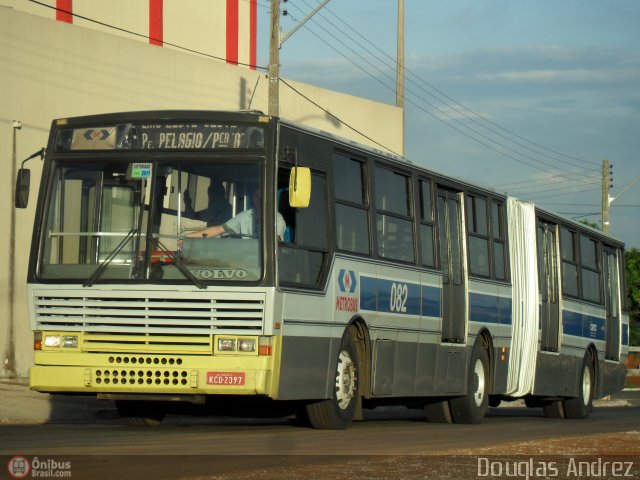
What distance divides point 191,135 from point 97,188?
42.5 inches

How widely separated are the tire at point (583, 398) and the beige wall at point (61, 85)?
10.7 m

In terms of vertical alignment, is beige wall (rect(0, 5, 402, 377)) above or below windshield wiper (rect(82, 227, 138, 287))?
above

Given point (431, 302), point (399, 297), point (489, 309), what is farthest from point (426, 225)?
point (489, 309)

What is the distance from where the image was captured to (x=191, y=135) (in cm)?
1318

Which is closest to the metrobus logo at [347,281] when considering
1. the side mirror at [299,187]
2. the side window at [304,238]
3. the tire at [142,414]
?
the side window at [304,238]

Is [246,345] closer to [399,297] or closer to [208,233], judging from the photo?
[208,233]

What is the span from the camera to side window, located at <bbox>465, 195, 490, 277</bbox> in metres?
18.5

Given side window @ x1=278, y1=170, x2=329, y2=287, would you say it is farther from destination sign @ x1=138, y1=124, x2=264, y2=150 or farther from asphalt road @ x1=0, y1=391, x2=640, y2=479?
asphalt road @ x1=0, y1=391, x2=640, y2=479

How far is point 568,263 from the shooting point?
22812 millimetres

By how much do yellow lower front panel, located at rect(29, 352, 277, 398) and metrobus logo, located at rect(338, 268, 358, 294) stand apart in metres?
1.84

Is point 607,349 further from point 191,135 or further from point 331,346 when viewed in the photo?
point 191,135

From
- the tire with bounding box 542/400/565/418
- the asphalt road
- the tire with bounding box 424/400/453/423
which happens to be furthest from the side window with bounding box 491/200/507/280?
the tire with bounding box 542/400/565/418

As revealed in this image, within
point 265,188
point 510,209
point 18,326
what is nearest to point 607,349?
point 510,209

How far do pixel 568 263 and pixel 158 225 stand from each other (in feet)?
37.7
